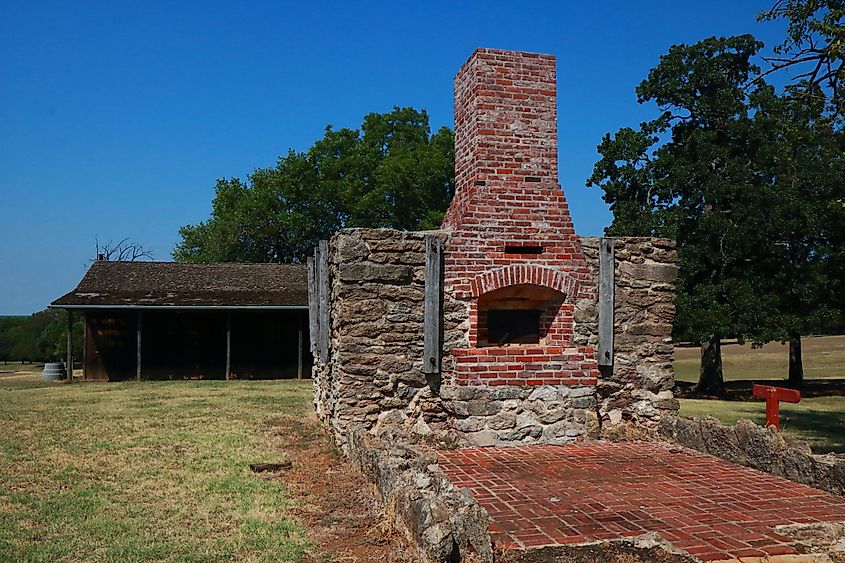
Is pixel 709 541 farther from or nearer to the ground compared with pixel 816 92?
nearer to the ground

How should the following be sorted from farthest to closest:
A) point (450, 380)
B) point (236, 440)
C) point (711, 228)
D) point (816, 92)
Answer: point (711, 228) < point (816, 92) < point (236, 440) < point (450, 380)

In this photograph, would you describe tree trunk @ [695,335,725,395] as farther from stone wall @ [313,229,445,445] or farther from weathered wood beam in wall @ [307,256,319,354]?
stone wall @ [313,229,445,445]

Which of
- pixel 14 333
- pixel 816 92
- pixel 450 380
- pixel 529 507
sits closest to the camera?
pixel 529 507

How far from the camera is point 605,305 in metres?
8.30

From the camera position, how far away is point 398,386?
8.04 meters

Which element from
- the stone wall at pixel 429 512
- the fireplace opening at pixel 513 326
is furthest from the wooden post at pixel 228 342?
the stone wall at pixel 429 512

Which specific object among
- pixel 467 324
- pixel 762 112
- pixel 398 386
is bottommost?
pixel 398 386

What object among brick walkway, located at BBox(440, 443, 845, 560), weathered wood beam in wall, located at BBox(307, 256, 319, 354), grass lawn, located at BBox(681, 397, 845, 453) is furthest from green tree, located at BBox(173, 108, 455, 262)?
brick walkway, located at BBox(440, 443, 845, 560)

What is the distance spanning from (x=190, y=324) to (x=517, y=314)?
1537 centimetres

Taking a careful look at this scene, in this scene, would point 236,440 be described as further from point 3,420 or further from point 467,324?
point 3,420

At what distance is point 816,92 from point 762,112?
9574 millimetres

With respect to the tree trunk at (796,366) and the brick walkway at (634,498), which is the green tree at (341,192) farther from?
the brick walkway at (634,498)

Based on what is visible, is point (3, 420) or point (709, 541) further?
point (3, 420)

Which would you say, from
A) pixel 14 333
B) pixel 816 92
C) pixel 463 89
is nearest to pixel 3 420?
pixel 463 89
